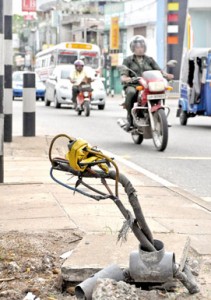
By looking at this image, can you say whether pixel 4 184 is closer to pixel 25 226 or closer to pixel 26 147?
pixel 25 226

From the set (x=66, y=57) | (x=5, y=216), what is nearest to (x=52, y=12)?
(x=66, y=57)

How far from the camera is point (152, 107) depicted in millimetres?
14141

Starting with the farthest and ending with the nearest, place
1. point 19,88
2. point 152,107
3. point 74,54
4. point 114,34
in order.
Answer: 1. point 114,34
2. point 74,54
3. point 19,88
4. point 152,107

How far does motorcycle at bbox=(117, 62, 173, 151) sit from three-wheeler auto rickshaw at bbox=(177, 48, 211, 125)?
685 centimetres

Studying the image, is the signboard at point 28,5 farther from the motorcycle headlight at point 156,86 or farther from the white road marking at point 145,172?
the white road marking at point 145,172

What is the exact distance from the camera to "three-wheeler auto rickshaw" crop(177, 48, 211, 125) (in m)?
21.2

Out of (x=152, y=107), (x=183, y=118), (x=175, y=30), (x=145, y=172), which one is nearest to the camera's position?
(x=145, y=172)

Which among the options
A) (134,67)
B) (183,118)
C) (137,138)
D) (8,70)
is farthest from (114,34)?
(8,70)

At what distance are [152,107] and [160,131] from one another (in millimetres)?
457

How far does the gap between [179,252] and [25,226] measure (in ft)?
4.99

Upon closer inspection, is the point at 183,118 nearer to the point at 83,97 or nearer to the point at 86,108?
the point at 86,108

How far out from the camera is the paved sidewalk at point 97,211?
19.5 feet

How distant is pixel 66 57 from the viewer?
46000 mm

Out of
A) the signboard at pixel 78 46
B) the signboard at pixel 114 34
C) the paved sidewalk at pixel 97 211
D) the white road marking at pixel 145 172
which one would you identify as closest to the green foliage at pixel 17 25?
the signboard at pixel 114 34
